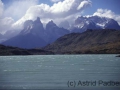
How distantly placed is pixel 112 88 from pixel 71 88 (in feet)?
36.4

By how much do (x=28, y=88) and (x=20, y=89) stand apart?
2371 mm

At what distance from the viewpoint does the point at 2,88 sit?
64.1 metres

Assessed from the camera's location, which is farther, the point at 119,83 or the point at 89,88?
the point at 119,83

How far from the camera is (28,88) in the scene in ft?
205

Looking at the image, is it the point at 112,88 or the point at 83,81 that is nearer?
the point at 112,88

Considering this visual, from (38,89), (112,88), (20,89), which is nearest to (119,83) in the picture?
(112,88)

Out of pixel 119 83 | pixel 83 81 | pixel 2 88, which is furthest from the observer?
pixel 83 81

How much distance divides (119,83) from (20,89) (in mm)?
30020

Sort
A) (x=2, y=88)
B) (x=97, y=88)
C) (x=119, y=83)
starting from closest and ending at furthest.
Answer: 1. (x=97, y=88)
2. (x=2, y=88)
3. (x=119, y=83)

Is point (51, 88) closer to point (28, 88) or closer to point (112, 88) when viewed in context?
point (28, 88)

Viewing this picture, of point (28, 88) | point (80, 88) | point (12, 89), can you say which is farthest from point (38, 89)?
point (80, 88)

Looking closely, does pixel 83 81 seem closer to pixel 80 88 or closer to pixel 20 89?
pixel 80 88

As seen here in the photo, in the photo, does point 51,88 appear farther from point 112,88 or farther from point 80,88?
point 112,88

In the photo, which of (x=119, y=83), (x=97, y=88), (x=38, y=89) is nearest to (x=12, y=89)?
(x=38, y=89)
